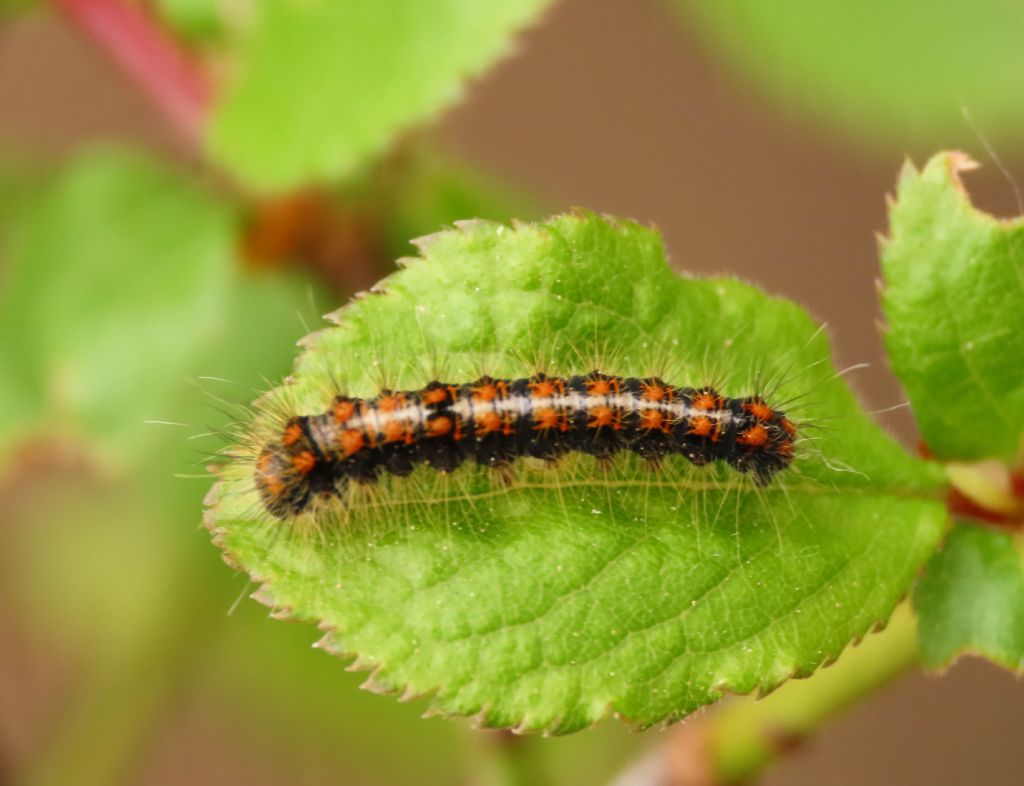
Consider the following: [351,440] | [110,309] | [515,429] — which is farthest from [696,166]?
[351,440]

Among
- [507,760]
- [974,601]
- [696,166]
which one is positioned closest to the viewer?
[974,601]

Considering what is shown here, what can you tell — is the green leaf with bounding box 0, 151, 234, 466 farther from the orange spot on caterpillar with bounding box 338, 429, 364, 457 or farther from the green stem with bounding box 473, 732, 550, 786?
the green stem with bounding box 473, 732, 550, 786

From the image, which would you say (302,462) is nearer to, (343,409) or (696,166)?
(343,409)

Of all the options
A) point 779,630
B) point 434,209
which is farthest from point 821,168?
point 779,630

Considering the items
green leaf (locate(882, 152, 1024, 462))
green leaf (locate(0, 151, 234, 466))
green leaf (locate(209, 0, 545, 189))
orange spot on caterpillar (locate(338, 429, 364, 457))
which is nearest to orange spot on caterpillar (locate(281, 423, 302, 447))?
orange spot on caterpillar (locate(338, 429, 364, 457))

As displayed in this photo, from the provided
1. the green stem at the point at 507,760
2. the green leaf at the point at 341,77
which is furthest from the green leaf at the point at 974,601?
the green leaf at the point at 341,77

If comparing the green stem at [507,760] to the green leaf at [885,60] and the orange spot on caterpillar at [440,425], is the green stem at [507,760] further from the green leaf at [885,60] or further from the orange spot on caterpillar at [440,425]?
the green leaf at [885,60]
